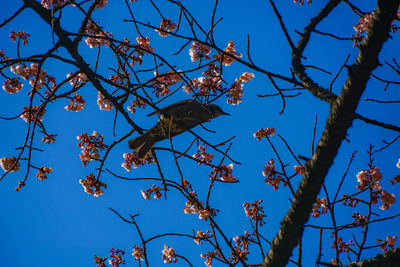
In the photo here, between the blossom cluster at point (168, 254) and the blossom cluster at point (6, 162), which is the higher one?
the blossom cluster at point (6, 162)

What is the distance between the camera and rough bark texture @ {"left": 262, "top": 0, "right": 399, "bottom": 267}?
1926 millimetres

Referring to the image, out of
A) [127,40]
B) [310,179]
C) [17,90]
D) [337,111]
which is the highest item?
[127,40]

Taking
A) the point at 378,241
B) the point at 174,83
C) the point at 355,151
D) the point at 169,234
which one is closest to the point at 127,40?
the point at 174,83

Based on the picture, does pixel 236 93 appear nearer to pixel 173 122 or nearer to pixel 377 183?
pixel 173 122

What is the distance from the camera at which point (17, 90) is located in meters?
4.61

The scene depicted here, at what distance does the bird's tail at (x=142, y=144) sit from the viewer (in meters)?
4.08

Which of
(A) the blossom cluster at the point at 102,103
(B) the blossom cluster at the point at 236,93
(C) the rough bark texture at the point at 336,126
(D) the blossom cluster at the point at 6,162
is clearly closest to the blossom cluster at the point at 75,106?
(A) the blossom cluster at the point at 102,103

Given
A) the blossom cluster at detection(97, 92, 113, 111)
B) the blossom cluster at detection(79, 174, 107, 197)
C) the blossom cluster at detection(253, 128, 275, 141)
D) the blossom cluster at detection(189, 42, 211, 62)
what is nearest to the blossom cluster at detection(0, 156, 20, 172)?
the blossom cluster at detection(79, 174, 107, 197)

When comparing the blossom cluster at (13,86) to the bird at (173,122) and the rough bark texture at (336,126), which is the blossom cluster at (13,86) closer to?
the bird at (173,122)

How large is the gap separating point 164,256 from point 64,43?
11.7 feet

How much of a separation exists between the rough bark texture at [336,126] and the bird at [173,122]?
2260 millimetres

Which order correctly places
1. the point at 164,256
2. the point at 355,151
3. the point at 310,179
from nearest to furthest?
the point at 310,179
the point at 355,151
the point at 164,256

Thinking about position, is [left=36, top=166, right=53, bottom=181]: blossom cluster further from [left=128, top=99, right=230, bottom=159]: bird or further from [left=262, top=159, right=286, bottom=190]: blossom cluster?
[left=262, top=159, right=286, bottom=190]: blossom cluster

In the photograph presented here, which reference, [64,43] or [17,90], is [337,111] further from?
[17,90]
